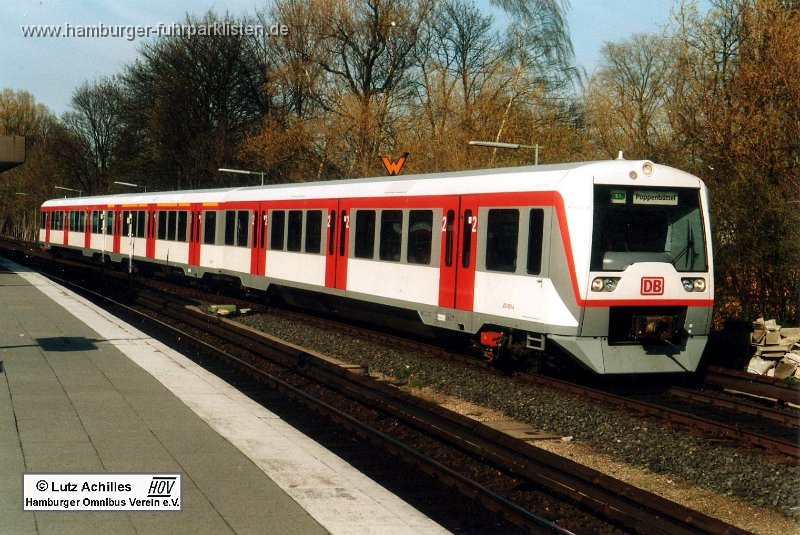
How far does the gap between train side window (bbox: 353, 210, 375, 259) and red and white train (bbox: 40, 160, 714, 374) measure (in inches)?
1.5

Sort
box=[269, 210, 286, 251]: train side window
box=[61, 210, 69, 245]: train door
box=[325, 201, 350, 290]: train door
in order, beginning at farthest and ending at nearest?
1. box=[61, 210, 69, 245]: train door
2. box=[269, 210, 286, 251]: train side window
3. box=[325, 201, 350, 290]: train door

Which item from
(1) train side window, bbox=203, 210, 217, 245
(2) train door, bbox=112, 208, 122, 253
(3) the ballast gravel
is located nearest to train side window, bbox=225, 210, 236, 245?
(1) train side window, bbox=203, 210, 217, 245

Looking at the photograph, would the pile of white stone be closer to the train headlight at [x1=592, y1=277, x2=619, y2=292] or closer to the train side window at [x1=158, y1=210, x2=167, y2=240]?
the train headlight at [x1=592, y1=277, x2=619, y2=292]

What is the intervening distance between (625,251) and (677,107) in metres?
8.99

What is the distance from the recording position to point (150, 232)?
3116 centimetres

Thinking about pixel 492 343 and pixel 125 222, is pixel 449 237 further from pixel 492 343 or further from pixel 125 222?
pixel 125 222

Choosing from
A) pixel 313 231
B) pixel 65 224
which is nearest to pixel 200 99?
pixel 65 224

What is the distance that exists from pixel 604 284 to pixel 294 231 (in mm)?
9896

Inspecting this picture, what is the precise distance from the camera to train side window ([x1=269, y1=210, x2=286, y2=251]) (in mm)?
20969

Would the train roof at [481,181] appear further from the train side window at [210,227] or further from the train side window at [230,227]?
the train side window at [210,227]

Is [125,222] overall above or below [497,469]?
above

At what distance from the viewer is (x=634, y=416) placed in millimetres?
10883

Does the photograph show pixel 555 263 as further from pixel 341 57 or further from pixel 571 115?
pixel 341 57

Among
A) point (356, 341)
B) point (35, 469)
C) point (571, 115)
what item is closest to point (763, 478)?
point (35, 469)
